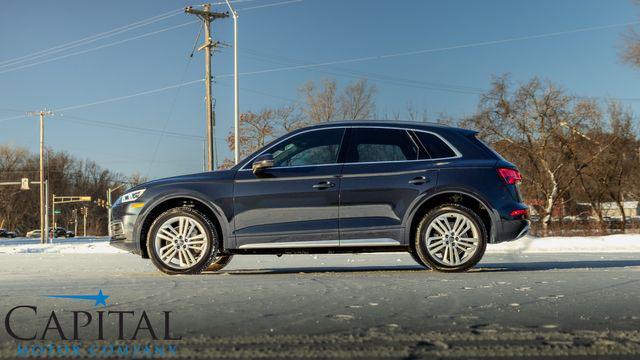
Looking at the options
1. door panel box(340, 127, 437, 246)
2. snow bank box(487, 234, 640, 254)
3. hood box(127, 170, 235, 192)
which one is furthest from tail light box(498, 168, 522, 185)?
snow bank box(487, 234, 640, 254)

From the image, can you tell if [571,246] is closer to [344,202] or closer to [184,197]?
[344,202]

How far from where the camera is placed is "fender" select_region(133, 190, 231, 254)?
7.89 meters

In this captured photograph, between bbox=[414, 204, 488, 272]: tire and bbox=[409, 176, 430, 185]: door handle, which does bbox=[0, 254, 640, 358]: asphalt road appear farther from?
bbox=[409, 176, 430, 185]: door handle

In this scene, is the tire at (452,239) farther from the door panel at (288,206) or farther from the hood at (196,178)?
the hood at (196,178)

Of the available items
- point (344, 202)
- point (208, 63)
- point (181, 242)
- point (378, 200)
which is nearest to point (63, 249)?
point (208, 63)

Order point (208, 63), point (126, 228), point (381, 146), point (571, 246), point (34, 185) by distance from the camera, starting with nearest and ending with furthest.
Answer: point (381, 146), point (126, 228), point (571, 246), point (208, 63), point (34, 185)

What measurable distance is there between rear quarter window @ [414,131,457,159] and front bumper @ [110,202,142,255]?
357cm

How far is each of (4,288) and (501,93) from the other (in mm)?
46119

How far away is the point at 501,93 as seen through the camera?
49219 mm

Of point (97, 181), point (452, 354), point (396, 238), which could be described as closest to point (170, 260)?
point (396, 238)

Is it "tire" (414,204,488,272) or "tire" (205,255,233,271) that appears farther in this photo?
"tire" (205,255,233,271)

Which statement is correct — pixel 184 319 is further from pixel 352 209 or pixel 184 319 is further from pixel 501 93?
pixel 501 93

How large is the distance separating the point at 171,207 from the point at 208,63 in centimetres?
2417

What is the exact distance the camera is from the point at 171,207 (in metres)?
8.23
